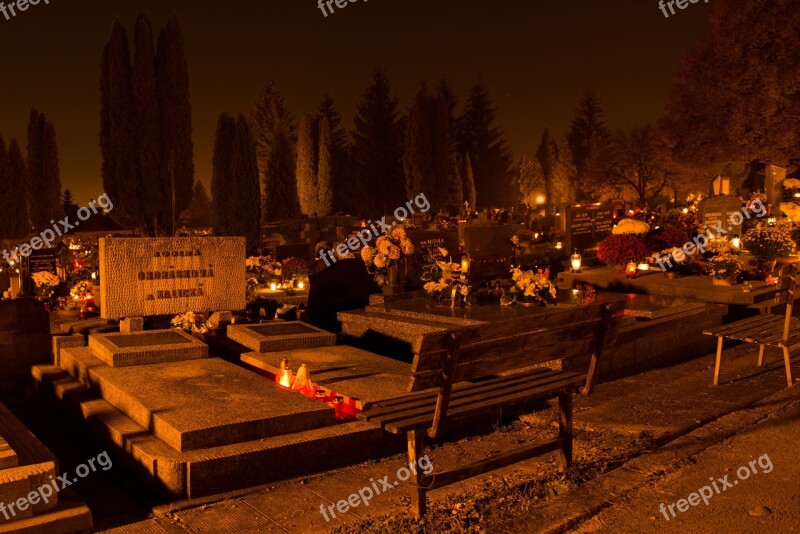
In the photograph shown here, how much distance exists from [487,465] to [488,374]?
0.57 m

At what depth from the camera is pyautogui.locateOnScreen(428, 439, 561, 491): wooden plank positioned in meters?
4.18

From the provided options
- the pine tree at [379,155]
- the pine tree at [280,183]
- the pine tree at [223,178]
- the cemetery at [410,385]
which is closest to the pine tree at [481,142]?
the pine tree at [379,155]

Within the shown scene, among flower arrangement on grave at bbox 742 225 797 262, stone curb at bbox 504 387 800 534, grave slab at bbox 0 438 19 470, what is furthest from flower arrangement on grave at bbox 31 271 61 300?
flower arrangement on grave at bbox 742 225 797 262

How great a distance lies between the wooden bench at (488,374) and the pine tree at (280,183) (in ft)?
136

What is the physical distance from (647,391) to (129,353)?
487 centimetres

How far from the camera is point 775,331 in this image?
7445 mm

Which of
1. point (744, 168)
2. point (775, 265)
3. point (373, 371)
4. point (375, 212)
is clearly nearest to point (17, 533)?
point (373, 371)

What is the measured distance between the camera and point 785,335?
7000mm

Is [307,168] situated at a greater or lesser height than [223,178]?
greater

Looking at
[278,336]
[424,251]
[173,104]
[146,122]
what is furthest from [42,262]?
[173,104]

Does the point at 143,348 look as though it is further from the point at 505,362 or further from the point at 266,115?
the point at 266,115

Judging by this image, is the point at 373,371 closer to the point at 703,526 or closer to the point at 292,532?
the point at 292,532

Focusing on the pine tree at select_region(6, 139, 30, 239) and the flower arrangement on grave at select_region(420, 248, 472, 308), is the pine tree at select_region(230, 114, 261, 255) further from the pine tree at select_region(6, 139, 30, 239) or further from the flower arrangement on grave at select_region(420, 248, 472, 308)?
the flower arrangement on grave at select_region(420, 248, 472, 308)

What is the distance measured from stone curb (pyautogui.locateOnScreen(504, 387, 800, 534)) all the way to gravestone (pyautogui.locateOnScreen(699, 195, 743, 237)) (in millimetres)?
11120
